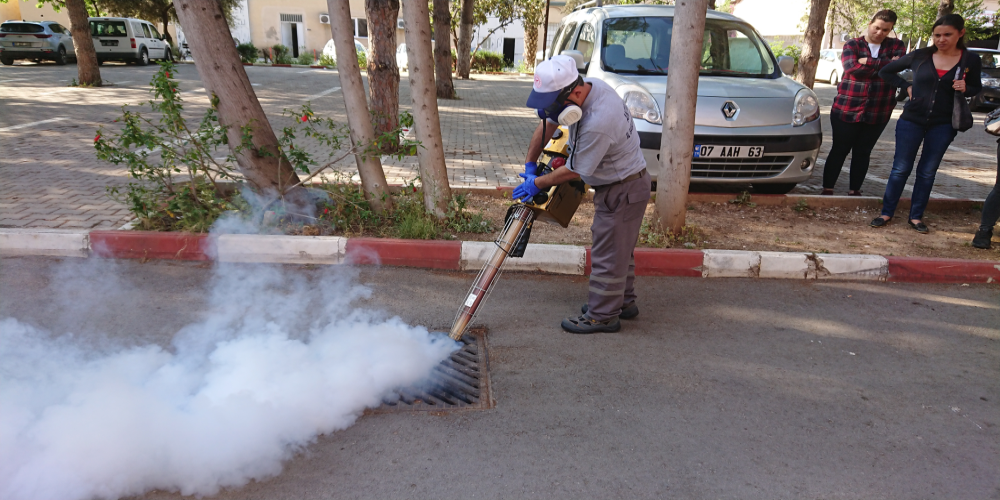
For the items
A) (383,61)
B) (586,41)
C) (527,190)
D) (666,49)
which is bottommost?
(527,190)

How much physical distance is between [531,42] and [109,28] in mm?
17635

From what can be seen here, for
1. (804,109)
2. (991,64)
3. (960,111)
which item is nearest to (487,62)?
(991,64)

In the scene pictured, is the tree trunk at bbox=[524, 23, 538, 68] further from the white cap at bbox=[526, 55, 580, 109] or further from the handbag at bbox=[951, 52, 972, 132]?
the white cap at bbox=[526, 55, 580, 109]

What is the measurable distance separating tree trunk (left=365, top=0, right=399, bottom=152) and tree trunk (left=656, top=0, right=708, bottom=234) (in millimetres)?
4263

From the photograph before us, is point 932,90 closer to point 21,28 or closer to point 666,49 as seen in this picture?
point 666,49

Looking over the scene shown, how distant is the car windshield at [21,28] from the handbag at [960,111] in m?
24.8

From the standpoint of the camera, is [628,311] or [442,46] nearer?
[628,311]

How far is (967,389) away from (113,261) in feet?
17.9

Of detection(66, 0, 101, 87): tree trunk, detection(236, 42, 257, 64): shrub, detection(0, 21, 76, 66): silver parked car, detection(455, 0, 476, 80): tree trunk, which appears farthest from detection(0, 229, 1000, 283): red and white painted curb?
detection(236, 42, 257, 64): shrub

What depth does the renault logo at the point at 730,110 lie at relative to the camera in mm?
5998

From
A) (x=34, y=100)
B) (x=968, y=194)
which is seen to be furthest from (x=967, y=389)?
(x=34, y=100)

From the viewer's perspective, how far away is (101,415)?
8.48 ft

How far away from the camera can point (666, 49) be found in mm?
6805

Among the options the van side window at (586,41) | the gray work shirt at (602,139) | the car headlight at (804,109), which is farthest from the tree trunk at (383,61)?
the gray work shirt at (602,139)
